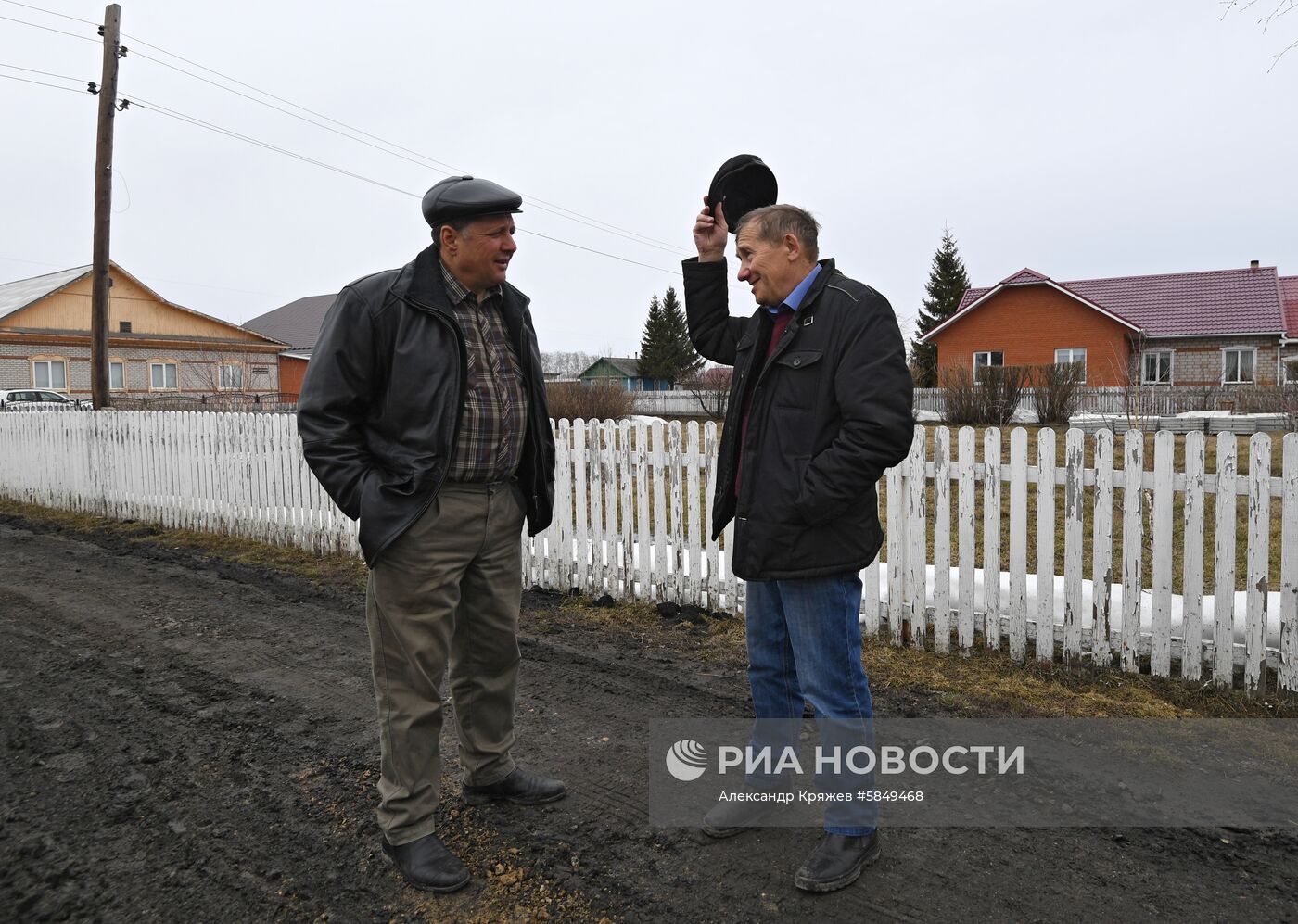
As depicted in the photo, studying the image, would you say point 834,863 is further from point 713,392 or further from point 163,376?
point 163,376

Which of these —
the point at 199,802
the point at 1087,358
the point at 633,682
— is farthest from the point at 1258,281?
the point at 199,802

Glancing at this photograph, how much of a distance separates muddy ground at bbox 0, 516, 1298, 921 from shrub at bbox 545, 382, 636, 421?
47.0 feet

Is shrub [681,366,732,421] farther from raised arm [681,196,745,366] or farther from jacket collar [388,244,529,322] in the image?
jacket collar [388,244,529,322]

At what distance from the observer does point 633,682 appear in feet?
14.4

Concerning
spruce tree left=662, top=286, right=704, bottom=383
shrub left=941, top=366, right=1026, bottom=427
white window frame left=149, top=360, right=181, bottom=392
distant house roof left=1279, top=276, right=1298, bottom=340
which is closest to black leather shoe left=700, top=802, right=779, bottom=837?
shrub left=941, top=366, right=1026, bottom=427

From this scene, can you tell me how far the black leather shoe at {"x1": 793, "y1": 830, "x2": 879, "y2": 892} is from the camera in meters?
2.46

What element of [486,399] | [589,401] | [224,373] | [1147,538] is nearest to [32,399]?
[224,373]

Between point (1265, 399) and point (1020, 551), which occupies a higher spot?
point (1265, 399)

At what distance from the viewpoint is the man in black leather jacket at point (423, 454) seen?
2.56 m

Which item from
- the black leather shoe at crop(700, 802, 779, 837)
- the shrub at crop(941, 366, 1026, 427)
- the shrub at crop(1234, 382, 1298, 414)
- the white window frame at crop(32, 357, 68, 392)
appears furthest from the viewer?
the white window frame at crop(32, 357, 68, 392)

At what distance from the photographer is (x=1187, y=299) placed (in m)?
32.8

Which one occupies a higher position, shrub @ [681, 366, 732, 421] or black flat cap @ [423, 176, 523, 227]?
shrub @ [681, 366, 732, 421]

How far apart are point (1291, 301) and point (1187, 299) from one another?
4.05m

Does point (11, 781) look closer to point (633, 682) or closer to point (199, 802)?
point (199, 802)
